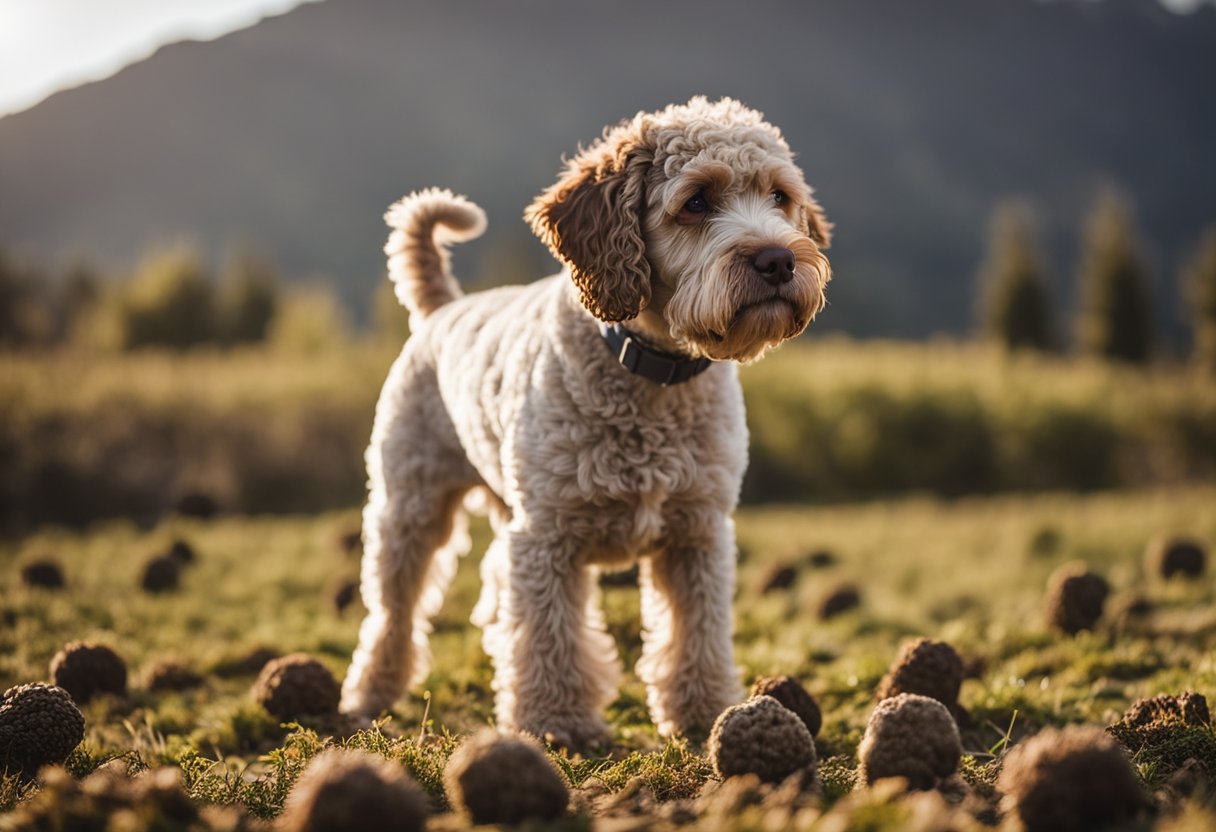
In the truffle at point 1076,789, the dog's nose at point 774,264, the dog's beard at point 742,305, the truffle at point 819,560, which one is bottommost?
the truffle at point 819,560

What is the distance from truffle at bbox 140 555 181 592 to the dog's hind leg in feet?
12.0

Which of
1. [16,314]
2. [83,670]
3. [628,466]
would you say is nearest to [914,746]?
[628,466]

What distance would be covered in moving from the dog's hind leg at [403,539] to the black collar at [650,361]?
1438 mm

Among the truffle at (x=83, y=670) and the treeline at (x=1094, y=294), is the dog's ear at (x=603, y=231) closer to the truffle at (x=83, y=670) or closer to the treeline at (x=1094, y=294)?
the truffle at (x=83, y=670)

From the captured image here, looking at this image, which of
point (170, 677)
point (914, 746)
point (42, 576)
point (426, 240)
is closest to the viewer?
point (914, 746)

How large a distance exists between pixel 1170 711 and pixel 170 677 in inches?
201

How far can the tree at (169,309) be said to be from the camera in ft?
115

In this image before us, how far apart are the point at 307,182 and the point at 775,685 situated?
635 feet

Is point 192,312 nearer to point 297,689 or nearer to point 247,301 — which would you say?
point 247,301

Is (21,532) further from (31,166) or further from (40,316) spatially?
(31,166)

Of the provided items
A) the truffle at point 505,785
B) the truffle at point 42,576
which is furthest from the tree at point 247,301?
the truffle at point 505,785

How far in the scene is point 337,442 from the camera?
15906mm

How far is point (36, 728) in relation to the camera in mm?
3385

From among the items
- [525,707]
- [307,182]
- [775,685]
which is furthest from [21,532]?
[307,182]
